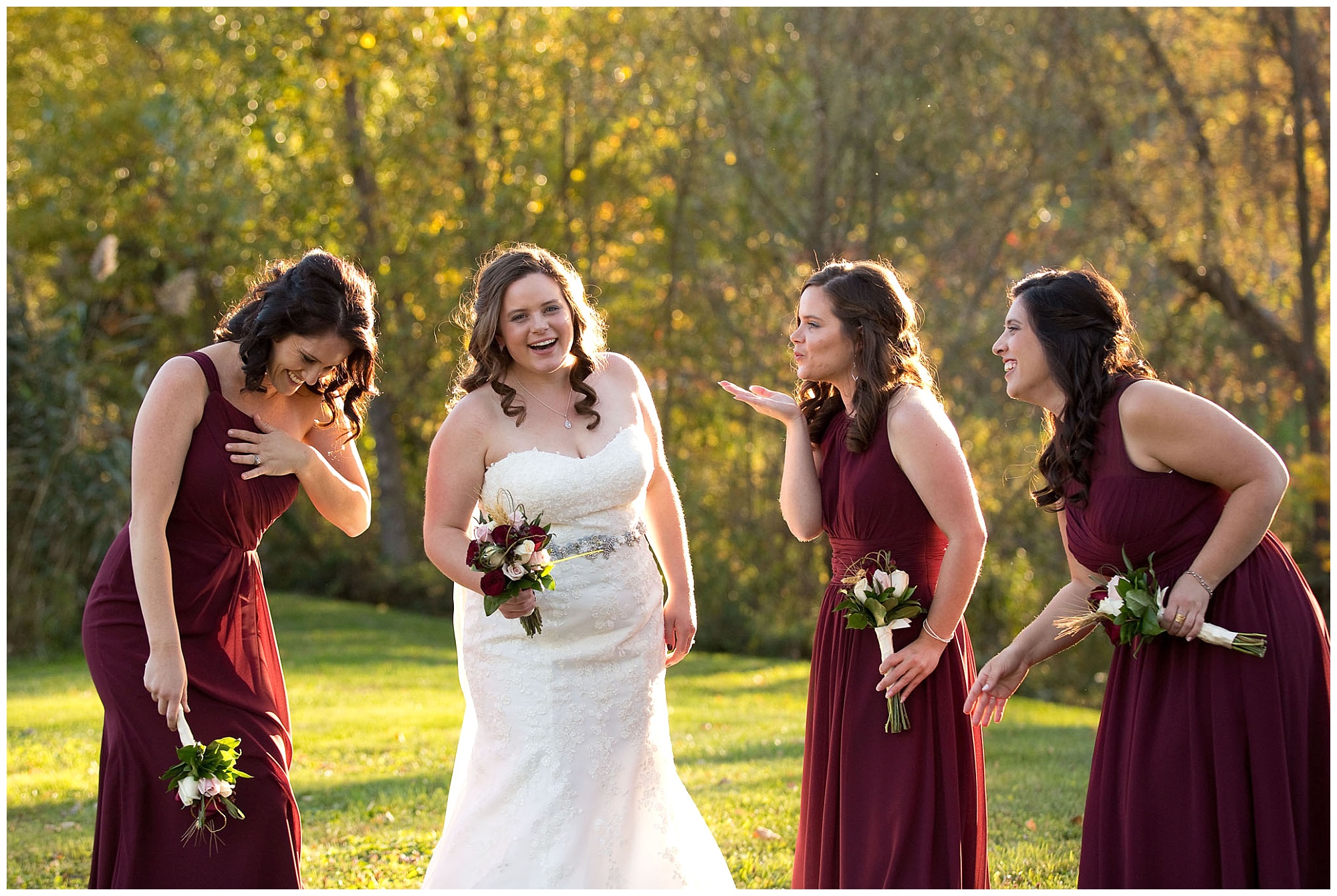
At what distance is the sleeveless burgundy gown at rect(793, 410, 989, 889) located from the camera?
4105mm

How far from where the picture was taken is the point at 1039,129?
14.5m

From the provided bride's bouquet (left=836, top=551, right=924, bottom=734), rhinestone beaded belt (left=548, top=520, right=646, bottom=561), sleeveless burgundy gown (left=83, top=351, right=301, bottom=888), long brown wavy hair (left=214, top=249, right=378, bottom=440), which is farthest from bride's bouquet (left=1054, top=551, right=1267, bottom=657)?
sleeveless burgundy gown (left=83, top=351, right=301, bottom=888)

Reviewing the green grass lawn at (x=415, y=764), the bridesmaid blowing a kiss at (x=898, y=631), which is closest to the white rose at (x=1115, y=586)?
the bridesmaid blowing a kiss at (x=898, y=631)

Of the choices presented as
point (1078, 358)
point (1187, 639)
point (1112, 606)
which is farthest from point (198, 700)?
point (1187, 639)

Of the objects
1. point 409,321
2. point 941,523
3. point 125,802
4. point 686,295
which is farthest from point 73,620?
point 941,523

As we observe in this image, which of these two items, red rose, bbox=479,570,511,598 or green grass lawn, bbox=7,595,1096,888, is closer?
red rose, bbox=479,570,511,598

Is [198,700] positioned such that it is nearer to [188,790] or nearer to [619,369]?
[188,790]

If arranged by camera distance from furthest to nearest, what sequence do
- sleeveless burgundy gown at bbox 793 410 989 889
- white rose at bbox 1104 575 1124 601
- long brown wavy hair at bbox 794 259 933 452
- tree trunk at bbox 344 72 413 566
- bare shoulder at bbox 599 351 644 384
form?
tree trunk at bbox 344 72 413 566 → bare shoulder at bbox 599 351 644 384 → long brown wavy hair at bbox 794 259 933 452 → sleeveless burgundy gown at bbox 793 410 989 889 → white rose at bbox 1104 575 1124 601

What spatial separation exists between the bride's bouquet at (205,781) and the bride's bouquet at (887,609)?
2.06 meters

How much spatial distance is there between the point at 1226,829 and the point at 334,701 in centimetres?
861

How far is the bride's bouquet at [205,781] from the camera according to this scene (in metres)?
3.85

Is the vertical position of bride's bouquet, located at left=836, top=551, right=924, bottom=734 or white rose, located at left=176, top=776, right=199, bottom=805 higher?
bride's bouquet, located at left=836, top=551, right=924, bottom=734

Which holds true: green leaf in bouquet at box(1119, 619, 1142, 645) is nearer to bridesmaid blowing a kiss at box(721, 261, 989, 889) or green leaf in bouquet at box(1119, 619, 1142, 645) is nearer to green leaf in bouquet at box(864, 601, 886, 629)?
bridesmaid blowing a kiss at box(721, 261, 989, 889)

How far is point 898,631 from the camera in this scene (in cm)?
429
